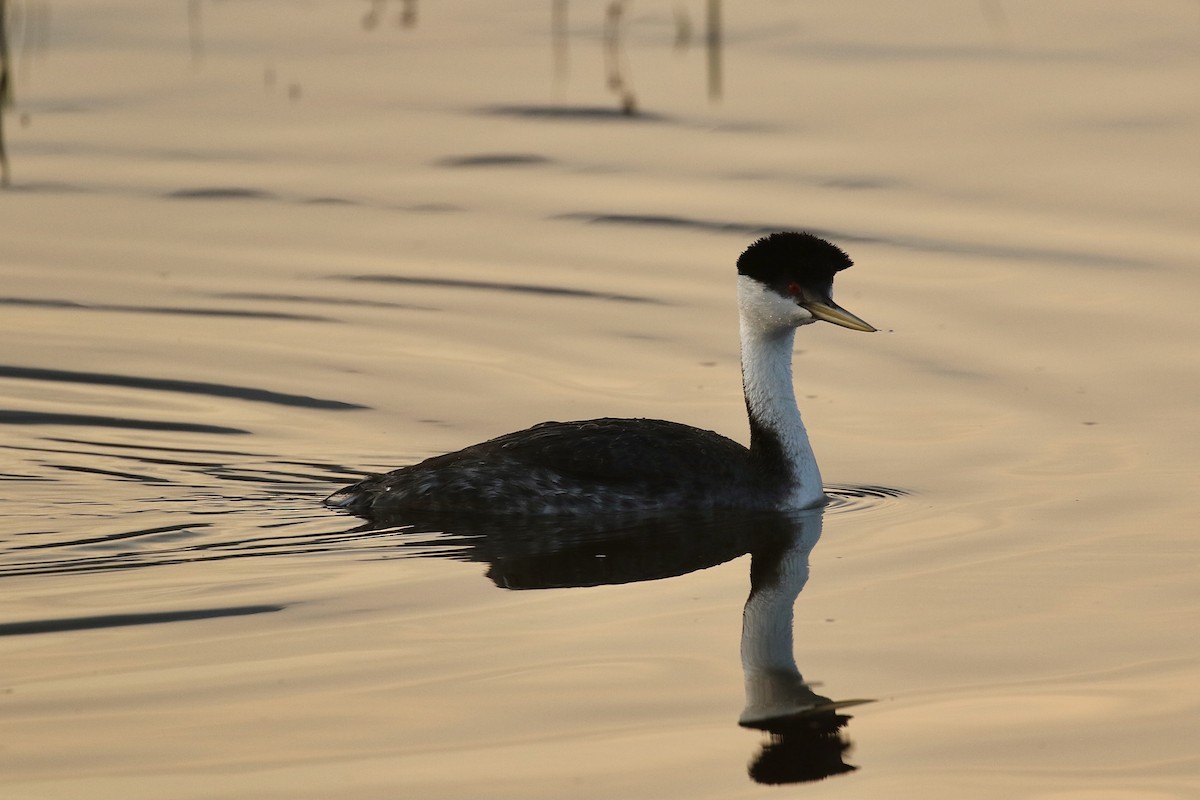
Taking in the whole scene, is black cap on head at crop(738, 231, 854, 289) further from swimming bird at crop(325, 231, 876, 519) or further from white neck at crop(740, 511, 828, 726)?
white neck at crop(740, 511, 828, 726)

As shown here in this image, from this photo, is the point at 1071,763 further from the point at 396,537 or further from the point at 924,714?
the point at 396,537

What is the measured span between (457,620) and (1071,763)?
9.79 ft

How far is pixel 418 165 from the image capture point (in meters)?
19.3

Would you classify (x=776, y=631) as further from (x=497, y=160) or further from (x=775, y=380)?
→ (x=497, y=160)

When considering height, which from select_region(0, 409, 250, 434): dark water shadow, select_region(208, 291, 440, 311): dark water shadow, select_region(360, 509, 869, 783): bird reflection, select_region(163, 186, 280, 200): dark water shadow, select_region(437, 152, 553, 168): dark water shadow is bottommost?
select_region(360, 509, 869, 783): bird reflection

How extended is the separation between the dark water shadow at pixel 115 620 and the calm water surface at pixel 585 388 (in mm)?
37

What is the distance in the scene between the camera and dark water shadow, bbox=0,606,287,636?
10.0 m

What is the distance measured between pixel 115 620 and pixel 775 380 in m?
4.29

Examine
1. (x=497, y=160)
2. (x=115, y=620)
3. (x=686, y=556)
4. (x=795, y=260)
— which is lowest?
(x=686, y=556)

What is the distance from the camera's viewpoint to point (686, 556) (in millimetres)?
11727

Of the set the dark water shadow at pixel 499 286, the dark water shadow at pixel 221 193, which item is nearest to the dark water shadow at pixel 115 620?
the dark water shadow at pixel 499 286

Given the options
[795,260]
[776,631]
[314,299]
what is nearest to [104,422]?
[314,299]

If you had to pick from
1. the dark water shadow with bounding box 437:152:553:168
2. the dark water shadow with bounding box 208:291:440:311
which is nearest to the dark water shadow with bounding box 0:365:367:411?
the dark water shadow with bounding box 208:291:440:311

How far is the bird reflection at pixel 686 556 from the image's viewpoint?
9.55 meters
